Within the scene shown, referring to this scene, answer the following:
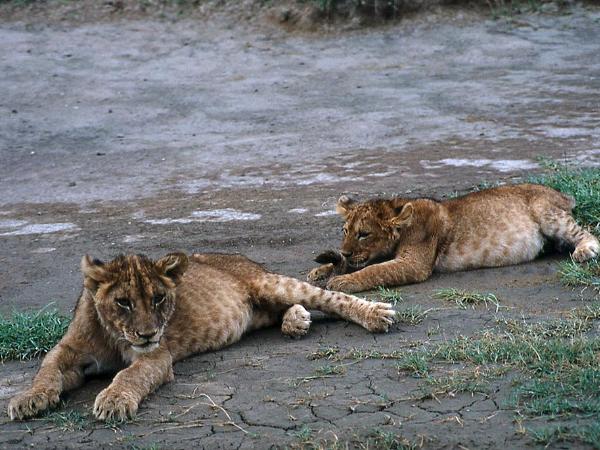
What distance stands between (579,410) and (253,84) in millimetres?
10674

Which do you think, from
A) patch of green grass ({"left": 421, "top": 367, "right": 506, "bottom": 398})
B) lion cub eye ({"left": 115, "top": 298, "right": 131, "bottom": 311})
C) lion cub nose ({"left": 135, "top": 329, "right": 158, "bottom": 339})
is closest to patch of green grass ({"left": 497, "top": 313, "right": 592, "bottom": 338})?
patch of green grass ({"left": 421, "top": 367, "right": 506, "bottom": 398})

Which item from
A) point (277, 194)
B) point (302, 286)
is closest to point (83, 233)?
point (277, 194)

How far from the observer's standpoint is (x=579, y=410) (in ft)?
14.8

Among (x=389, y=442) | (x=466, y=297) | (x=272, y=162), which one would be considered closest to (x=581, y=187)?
(x=466, y=297)

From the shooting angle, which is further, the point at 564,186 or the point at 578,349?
the point at 564,186

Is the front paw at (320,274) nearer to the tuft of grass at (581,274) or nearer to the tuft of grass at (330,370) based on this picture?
the tuft of grass at (581,274)

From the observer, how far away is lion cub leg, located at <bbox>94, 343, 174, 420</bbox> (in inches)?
193

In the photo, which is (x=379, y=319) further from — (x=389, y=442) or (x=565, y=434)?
(x=565, y=434)

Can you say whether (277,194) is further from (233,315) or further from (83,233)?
(233,315)

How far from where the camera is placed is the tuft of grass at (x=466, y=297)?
21.1ft

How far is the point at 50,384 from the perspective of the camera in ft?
17.0

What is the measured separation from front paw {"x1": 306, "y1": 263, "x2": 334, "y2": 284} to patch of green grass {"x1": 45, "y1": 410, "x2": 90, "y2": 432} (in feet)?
8.56

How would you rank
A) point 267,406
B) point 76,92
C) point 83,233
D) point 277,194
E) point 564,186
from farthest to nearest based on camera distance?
1. point 76,92
2. point 277,194
3. point 83,233
4. point 564,186
5. point 267,406

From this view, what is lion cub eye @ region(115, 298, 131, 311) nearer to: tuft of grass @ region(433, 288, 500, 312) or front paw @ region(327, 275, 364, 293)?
front paw @ region(327, 275, 364, 293)
